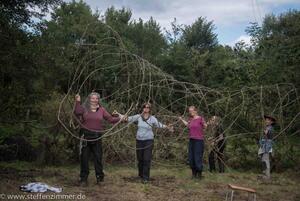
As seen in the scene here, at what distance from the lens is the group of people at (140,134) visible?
7762mm

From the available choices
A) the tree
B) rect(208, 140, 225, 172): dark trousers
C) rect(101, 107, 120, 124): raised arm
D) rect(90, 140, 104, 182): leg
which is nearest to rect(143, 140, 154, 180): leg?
rect(101, 107, 120, 124): raised arm

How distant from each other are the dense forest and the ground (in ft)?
1.92

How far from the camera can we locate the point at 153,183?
8.27m

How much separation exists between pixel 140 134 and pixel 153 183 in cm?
85

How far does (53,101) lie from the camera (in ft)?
33.1

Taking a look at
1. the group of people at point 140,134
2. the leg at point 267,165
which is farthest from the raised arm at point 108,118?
the leg at point 267,165

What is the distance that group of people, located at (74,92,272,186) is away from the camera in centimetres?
776

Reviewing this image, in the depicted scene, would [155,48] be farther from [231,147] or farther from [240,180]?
[240,180]

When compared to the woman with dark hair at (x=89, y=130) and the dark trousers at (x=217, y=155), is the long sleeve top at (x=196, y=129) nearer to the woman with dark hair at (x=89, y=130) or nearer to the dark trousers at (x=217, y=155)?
the dark trousers at (x=217, y=155)

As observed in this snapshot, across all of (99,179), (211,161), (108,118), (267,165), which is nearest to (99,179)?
(99,179)

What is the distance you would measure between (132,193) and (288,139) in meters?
4.92

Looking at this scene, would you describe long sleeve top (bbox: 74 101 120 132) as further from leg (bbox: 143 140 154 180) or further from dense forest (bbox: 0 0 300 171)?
leg (bbox: 143 140 154 180)

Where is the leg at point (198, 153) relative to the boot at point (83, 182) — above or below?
above

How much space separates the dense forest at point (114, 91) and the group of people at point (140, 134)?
34 centimetres
